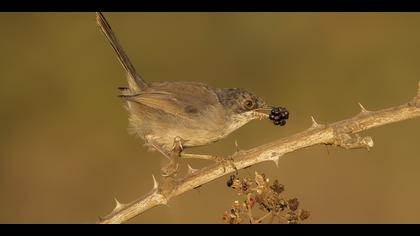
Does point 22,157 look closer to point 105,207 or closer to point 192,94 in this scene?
point 105,207

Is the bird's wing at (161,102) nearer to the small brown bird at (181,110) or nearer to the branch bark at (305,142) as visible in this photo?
the small brown bird at (181,110)

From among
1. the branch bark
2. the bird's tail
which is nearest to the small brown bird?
the bird's tail

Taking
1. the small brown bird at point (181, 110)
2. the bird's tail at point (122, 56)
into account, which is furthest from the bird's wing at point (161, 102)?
the bird's tail at point (122, 56)

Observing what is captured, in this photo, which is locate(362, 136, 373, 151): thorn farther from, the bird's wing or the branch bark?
the bird's wing

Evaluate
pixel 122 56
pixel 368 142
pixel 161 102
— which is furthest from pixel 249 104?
pixel 368 142

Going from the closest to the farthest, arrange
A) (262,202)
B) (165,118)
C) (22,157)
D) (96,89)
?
(262,202) → (165,118) → (22,157) → (96,89)

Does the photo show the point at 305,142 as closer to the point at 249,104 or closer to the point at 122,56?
the point at 249,104

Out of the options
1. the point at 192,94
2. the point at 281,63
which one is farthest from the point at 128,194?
the point at 281,63
